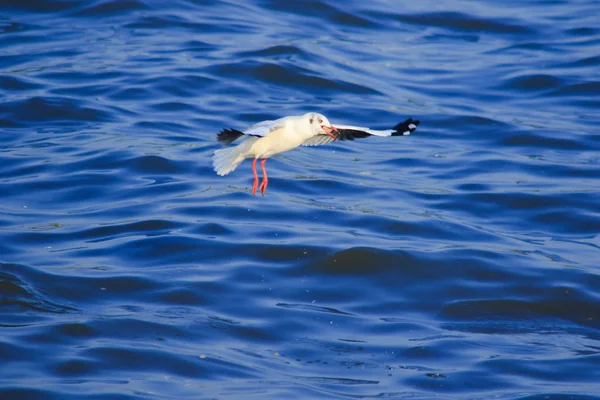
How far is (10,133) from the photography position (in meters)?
16.5

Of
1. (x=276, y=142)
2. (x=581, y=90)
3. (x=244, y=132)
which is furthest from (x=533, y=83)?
(x=244, y=132)

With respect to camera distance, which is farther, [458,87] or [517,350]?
[458,87]

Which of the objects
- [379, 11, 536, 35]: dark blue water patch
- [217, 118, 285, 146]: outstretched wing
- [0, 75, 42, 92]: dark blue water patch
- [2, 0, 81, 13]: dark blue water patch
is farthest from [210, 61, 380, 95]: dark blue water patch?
[217, 118, 285, 146]: outstretched wing

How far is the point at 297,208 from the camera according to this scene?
13.6 meters

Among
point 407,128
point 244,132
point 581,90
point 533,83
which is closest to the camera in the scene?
point 244,132

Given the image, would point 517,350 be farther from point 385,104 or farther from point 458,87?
point 458,87

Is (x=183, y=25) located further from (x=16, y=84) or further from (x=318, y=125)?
(x=318, y=125)

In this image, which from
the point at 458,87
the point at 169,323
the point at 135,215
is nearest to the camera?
the point at 169,323

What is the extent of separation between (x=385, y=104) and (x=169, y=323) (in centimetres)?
942

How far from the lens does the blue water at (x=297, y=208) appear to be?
9242 mm

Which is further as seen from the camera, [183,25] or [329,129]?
[183,25]

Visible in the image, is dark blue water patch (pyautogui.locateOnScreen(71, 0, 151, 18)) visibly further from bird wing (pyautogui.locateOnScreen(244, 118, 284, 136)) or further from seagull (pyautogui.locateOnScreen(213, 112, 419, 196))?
bird wing (pyautogui.locateOnScreen(244, 118, 284, 136))

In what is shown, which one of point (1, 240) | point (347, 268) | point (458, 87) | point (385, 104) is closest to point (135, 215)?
point (1, 240)

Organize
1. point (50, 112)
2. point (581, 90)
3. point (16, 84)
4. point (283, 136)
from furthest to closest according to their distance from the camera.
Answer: point (581, 90) < point (16, 84) < point (50, 112) < point (283, 136)
